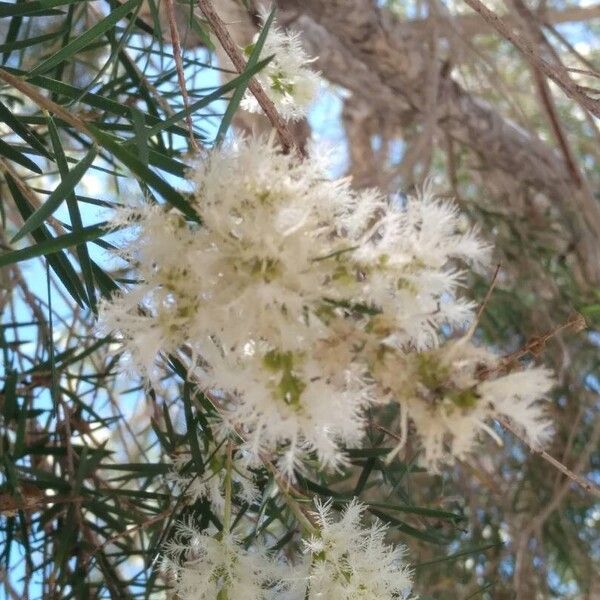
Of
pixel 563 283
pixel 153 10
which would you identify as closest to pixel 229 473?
pixel 153 10

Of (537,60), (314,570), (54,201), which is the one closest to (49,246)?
(54,201)

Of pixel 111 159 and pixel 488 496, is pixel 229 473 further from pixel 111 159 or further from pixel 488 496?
pixel 488 496

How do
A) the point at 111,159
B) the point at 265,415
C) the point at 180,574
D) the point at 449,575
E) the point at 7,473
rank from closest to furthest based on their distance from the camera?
the point at 265,415, the point at 180,574, the point at 7,473, the point at 111,159, the point at 449,575

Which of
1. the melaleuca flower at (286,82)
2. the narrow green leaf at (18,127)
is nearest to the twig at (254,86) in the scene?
the melaleuca flower at (286,82)

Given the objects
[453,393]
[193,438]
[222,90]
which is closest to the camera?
[453,393]

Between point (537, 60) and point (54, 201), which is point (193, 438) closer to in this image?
point (54, 201)

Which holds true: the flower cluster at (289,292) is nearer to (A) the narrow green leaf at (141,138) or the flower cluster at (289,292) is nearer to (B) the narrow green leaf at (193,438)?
(A) the narrow green leaf at (141,138)
